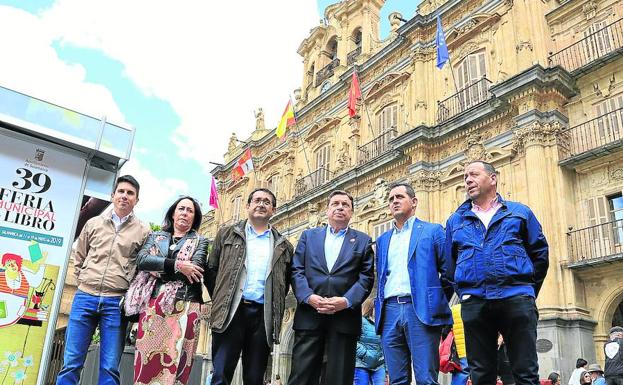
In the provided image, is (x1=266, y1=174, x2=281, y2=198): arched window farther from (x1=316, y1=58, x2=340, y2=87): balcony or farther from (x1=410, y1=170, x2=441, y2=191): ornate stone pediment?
(x1=410, y1=170, x2=441, y2=191): ornate stone pediment

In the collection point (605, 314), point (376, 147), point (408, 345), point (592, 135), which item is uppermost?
point (376, 147)

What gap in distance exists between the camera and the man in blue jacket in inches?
129

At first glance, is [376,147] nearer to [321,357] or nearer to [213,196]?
→ [213,196]

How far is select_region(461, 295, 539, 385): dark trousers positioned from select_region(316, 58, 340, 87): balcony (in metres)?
20.5

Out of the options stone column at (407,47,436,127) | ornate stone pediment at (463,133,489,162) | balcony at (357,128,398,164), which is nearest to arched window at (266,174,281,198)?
balcony at (357,128,398,164)

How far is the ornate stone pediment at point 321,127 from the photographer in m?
21.1

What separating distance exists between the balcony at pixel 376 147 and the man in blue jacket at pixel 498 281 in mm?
14073

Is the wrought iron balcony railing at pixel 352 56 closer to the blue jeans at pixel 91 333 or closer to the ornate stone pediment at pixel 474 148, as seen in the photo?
the ornate stone pediment at pixel 474 148

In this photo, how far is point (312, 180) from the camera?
21.4 m

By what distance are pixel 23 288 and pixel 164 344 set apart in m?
1.93

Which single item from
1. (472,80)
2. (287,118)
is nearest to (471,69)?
(472,80)

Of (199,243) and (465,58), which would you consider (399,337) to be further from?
(465,58)

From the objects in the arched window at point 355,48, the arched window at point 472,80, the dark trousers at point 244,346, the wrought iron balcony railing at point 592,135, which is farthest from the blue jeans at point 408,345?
the arched window at point 355,48

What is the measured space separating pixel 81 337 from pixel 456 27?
15.3 meters
